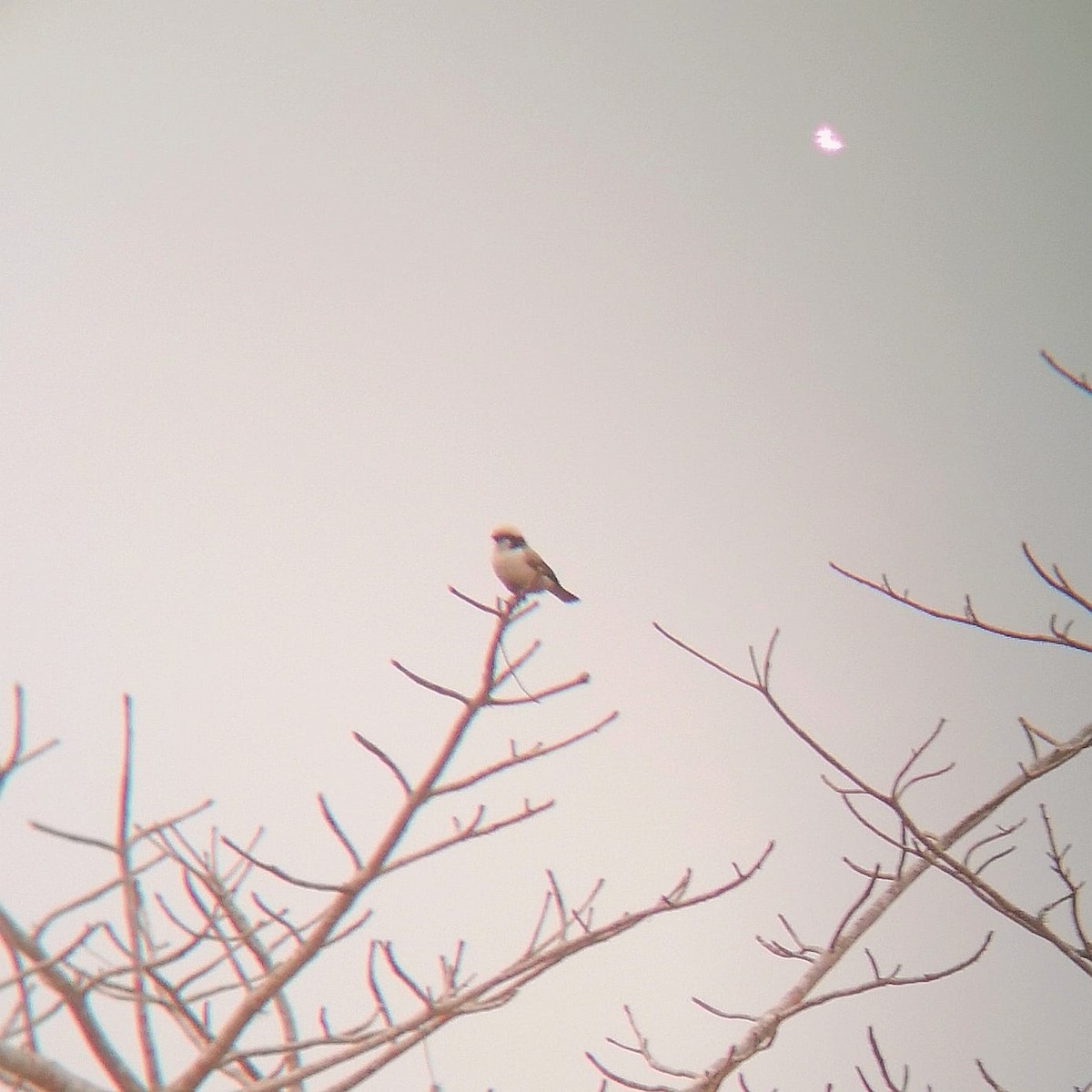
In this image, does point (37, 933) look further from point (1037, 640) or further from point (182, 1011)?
point (1037, 640)

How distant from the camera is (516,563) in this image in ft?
9.66

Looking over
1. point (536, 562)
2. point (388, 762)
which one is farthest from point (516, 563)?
point (388, 762)

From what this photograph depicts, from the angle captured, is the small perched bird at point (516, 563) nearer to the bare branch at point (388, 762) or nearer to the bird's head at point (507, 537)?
the bird's head at point (507, 537)

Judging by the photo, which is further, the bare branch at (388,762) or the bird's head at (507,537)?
the bird's head at (507,537)

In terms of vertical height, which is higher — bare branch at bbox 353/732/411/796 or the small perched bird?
the small perched bird

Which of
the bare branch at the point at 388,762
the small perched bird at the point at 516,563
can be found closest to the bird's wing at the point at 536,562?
the small perched bird at the point at 516,563

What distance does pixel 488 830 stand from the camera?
54.4 inches

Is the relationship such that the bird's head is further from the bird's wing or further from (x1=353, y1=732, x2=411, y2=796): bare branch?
(x1=353, y1=732, x2=411, y2=796): bare branch

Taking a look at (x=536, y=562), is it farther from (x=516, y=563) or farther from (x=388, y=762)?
(x=388, y=762)

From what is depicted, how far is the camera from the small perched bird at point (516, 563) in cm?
295

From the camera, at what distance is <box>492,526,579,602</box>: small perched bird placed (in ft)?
9.67

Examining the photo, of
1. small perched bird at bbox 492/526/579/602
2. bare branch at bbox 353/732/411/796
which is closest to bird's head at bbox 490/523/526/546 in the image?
small perched bird at bbox 492/526/579/602

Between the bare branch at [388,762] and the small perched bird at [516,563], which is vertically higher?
the small perched bird at [516,563]

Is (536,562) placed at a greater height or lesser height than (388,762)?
greater
